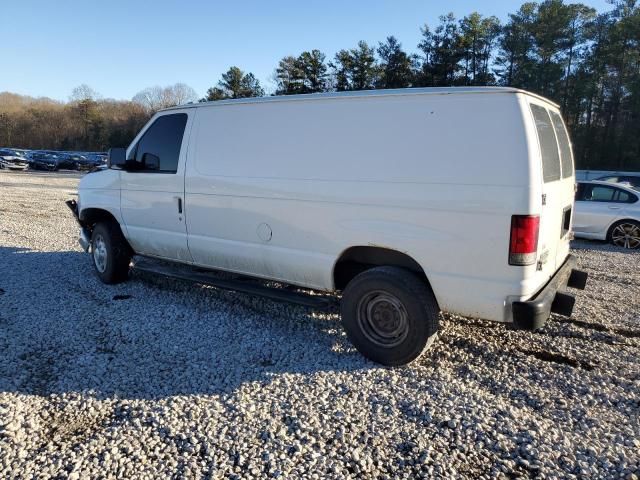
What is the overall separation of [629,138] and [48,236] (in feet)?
144

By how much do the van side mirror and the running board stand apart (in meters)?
1.29

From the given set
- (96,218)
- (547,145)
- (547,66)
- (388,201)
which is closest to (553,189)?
(547,145)

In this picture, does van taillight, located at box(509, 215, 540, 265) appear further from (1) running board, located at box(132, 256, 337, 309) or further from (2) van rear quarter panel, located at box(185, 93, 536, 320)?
(1) running board, located at box(132, 256, 337, 309)

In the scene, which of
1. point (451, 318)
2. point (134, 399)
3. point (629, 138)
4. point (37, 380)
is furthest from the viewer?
point (629, 138)

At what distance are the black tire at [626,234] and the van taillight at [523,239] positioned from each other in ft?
28.7

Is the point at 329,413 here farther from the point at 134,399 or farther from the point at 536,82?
the point at 536,82

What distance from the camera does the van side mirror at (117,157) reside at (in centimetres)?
615

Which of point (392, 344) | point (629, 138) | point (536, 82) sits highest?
point (536, 82)

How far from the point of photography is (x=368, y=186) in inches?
163

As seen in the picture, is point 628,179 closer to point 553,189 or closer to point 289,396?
point 553,189

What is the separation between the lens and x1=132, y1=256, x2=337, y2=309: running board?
15.6 ft

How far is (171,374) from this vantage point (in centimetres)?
401

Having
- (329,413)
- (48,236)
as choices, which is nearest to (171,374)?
(329,413)

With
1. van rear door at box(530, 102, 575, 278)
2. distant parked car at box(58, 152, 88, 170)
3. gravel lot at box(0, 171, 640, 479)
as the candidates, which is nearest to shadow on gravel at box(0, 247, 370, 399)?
gravel lot at box(0, 171, 640, 479)
